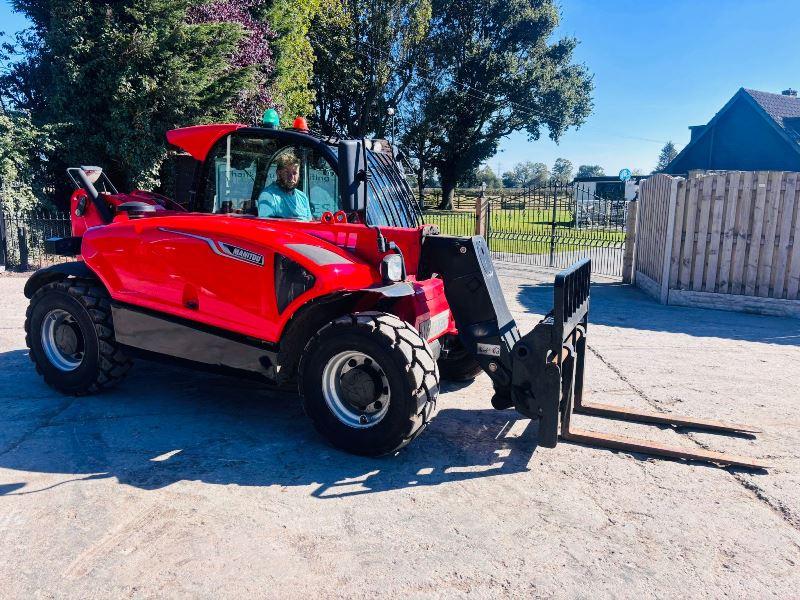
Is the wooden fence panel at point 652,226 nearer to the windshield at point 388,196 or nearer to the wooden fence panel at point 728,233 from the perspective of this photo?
the wooden fence panel at point 728,233

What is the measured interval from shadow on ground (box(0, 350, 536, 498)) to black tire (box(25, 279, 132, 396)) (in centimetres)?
16

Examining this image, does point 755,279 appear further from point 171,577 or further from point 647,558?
point 171,577

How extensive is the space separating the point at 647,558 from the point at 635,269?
1121cm

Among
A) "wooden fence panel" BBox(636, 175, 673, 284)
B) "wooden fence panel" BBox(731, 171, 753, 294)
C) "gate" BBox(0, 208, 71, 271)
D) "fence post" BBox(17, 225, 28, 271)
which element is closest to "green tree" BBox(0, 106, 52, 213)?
"gate" BBox(0, 208, 71, 271)

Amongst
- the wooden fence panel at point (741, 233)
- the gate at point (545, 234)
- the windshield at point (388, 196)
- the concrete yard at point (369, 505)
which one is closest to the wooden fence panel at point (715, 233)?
the wooden fence panel at point (741, 233)

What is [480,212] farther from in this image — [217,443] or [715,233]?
[217,443]

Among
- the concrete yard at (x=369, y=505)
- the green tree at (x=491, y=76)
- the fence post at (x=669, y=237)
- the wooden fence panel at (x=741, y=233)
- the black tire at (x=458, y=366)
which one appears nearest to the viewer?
the concrete yard at (x=369, y=505)

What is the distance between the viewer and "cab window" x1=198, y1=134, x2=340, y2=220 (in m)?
4.75

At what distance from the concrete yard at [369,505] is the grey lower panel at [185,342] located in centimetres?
54

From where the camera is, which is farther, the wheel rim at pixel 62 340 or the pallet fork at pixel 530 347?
the wheel rim at pixel 62 340

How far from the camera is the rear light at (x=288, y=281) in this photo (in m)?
4.32

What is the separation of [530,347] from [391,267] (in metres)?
1.10

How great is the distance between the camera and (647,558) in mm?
3217

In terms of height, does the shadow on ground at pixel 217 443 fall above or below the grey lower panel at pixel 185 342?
below
